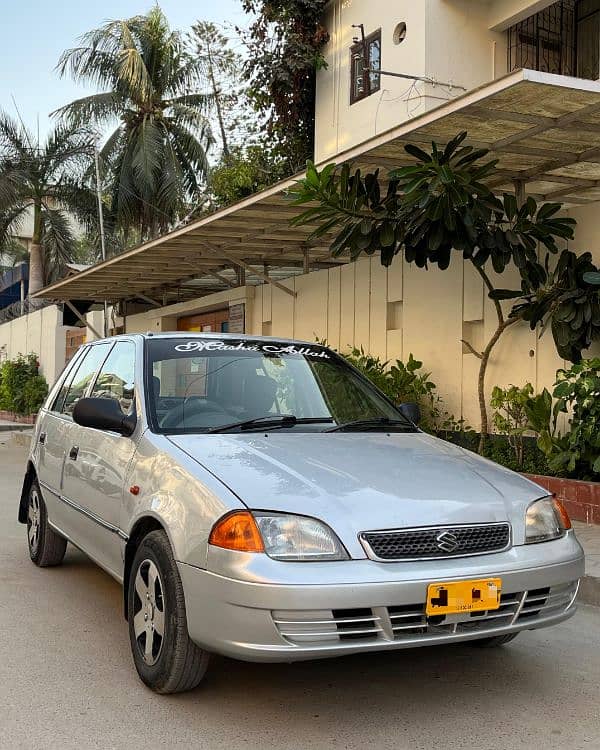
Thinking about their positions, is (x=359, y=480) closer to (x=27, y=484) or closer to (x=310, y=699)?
(x=310, y=699)

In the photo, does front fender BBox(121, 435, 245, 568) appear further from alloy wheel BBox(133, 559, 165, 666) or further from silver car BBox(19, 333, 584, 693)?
alloy wheel BBox(133, 559, 165, 666)

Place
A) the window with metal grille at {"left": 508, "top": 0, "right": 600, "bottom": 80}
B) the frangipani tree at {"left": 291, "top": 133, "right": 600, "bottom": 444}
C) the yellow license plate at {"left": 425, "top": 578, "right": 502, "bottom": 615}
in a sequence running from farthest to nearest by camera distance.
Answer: the window with metal grille at {"left": 508, "top": 0, "right": 600, "bottom": 80}
the frangipani tree at {"left": 291, "top": 133, "right": 600, "bottom": 444}
the yellow license plate at {"left": 425, "top": 578, "right": 502, "bottom": 615}

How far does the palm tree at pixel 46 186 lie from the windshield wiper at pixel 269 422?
29.0 metres

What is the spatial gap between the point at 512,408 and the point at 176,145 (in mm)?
24695

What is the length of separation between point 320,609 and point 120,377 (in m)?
2.37

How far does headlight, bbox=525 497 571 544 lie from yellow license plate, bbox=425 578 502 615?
0.34m

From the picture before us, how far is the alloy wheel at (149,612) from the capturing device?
155 inches

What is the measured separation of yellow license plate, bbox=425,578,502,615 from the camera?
3516 millimetres

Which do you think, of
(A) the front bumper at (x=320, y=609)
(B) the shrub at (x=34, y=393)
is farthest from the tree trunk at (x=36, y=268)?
(A) the front bumper at (x=320, y=609)

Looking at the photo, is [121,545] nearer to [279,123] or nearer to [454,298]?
[454,298]

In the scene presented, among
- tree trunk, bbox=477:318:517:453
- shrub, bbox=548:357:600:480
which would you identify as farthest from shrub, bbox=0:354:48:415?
shrub, bbox=548:357:600:480

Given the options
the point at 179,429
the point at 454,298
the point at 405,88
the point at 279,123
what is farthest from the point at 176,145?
the point at 179,429

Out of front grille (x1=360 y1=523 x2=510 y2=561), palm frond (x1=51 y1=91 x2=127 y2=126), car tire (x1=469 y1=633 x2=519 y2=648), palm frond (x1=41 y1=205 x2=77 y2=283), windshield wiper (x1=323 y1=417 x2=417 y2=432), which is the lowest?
car tire (x1=469 y1=633 x2=519 y2=648)

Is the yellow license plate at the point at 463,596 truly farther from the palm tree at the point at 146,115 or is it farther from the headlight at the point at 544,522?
the palm tree at the point at 146,115
